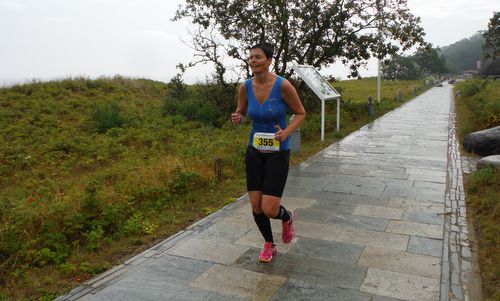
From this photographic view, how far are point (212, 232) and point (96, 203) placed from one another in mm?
1476

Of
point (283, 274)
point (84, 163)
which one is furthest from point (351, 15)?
point (283, 274)

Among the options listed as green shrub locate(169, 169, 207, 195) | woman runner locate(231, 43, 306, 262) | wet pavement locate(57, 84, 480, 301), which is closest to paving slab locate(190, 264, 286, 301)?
wet pavement locate(57, 84, 480, 301)

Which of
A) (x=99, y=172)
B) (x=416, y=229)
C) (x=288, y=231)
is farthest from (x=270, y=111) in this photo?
(x=99, y=172)

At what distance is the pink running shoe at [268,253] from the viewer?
393 cm

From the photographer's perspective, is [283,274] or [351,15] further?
[351,15]

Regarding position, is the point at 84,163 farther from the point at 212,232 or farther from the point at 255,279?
the point at 255,279

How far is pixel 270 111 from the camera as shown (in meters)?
3.61

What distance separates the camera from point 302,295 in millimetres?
3354

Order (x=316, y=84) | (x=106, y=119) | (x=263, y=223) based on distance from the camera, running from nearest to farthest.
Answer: (x=263, y=223) → (x=316, y=84) → (x=106, y=119)

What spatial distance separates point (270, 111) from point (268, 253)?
1.37m

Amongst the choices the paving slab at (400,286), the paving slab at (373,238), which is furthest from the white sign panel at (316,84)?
the paving slab at (400,286)

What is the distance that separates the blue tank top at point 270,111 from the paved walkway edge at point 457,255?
6.00 ft

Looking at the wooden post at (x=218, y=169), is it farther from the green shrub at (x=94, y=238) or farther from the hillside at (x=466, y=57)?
the hillside at (x=466, y=57)

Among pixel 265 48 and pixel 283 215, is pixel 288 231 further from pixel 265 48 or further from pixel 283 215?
pixel 265 48
